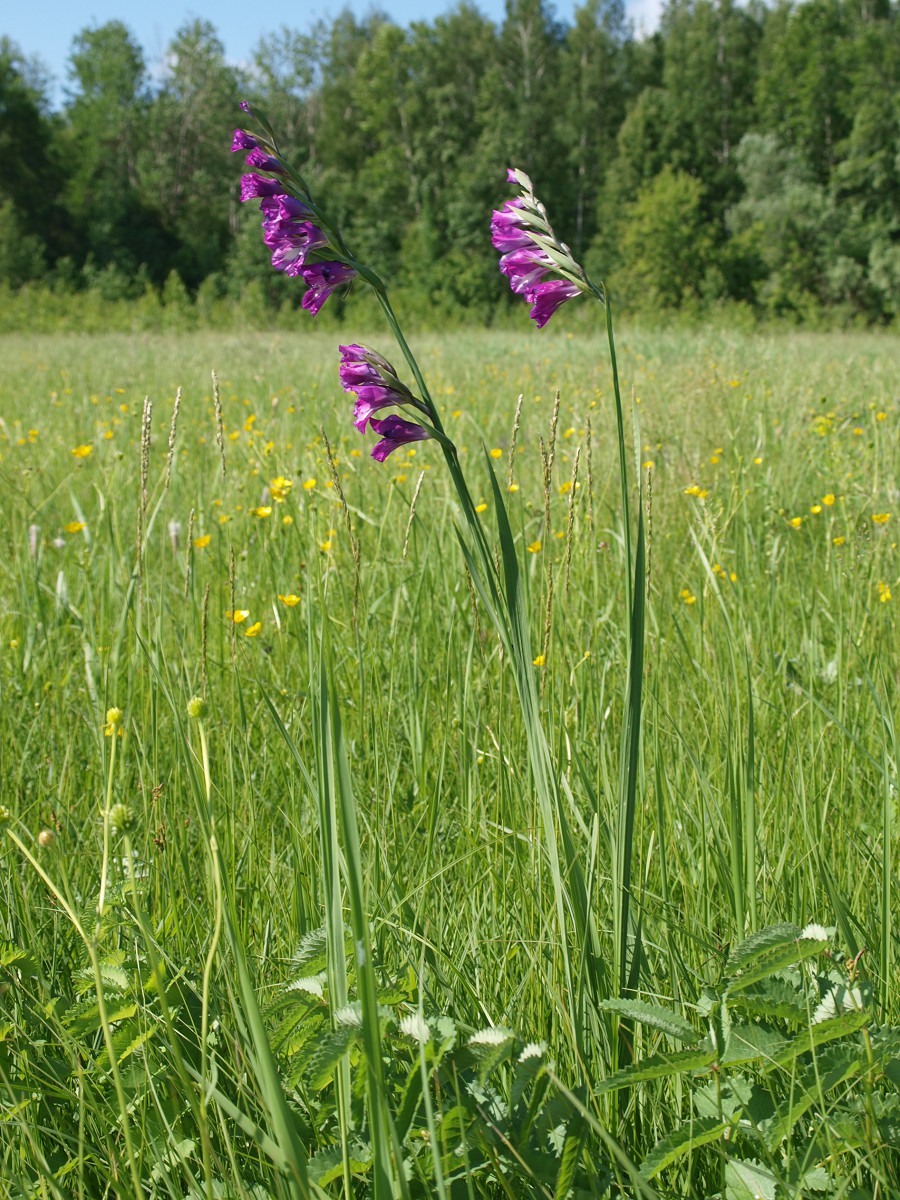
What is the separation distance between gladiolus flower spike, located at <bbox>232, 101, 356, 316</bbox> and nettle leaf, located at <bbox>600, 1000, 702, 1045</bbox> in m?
0.67

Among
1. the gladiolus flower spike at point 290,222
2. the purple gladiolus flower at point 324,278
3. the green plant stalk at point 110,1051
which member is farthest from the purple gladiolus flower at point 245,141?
the green plant stalk at point 110,1051

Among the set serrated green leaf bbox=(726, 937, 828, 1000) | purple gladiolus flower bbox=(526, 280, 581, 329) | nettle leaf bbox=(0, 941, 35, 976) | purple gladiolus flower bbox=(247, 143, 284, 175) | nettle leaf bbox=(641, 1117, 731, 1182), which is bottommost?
nettle leaf bbox=(641, 1117, 731, 1182)

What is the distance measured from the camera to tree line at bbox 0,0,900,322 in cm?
2917

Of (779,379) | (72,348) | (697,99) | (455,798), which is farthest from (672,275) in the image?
(455,798)

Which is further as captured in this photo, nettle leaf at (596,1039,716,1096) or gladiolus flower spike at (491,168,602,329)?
gladiolus flower spike at (491,168,602,329)

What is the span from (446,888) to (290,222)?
0.77 metres

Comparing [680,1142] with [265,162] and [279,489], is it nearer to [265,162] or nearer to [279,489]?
[265,162]

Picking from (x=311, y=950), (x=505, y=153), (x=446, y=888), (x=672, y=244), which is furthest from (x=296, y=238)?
(x=505, y=153)

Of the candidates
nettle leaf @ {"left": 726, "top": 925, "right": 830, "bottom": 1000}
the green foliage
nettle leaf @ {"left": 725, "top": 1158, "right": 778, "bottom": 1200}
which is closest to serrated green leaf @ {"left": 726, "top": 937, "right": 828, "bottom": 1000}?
nettle leaf @ {"left": 726, "top": 925, "right": 830, "bottom": 1000}

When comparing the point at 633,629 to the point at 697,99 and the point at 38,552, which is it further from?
the point at 697,99

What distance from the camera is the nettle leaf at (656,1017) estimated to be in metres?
0.72

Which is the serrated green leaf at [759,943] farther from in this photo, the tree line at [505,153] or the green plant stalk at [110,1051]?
the tree line at [505,153]

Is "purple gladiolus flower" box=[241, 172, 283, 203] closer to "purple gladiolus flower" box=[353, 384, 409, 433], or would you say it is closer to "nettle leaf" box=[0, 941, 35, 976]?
"purple gladiolus flower" box=[353, 384, 409, 433]

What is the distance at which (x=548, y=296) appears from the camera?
923 millimetres
